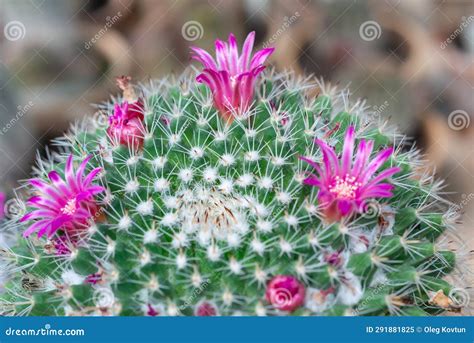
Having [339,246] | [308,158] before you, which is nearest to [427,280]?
[339,246]

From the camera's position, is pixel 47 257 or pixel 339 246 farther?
pixel 47 257

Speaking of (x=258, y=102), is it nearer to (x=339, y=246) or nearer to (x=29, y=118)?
(x=339, y=246)

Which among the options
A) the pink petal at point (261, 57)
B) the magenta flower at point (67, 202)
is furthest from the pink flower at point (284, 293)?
the pink petal at point (261, 57)

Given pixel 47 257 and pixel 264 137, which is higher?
pixel 264 137

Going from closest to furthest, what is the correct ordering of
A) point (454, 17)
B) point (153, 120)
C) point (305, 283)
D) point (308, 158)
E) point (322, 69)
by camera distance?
point (305, 283)
point (308, 158)
point (153, 120)
point (454, 17)
point (322, 69)

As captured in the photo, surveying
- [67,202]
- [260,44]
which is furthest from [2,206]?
[260,44]

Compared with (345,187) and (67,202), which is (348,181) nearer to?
(345,187)

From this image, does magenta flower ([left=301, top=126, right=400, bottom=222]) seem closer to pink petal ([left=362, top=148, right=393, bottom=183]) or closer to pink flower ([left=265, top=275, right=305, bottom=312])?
pink petal ([left=362, top=148, right=393, bottom=183])

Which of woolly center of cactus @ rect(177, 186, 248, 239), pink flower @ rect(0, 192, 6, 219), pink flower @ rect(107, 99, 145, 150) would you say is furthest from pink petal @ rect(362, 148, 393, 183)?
pink flower @ rect(0, 192, 6, 219)
